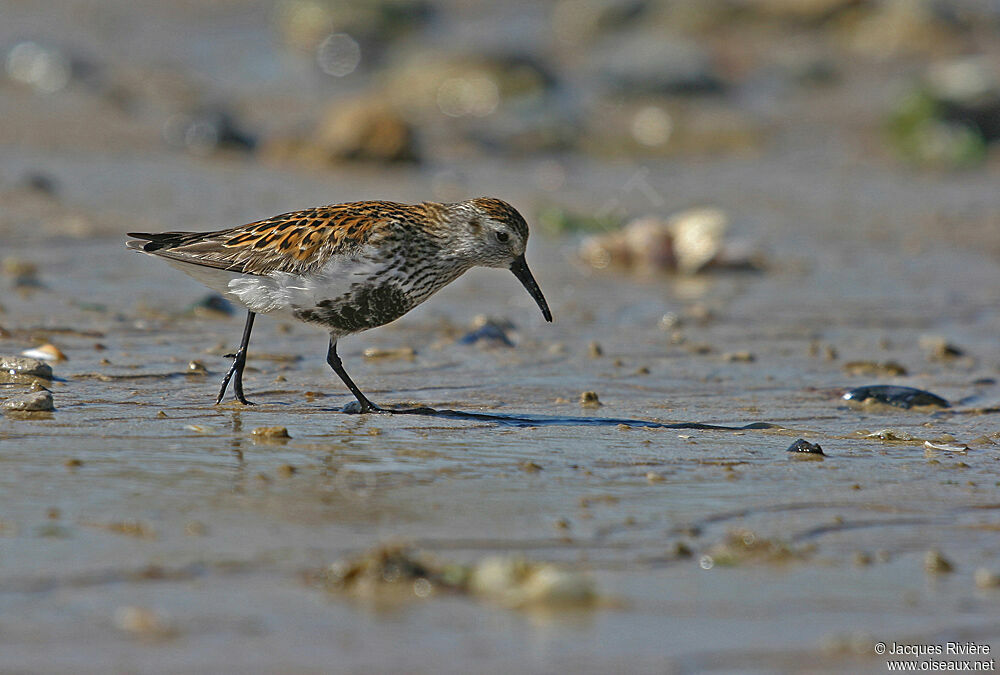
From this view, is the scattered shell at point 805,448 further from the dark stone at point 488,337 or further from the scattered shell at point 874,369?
the dark stone at point 488,337

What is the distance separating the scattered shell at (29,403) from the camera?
573cm

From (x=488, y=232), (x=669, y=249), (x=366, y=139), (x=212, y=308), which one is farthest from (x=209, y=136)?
(x=488, y=232)

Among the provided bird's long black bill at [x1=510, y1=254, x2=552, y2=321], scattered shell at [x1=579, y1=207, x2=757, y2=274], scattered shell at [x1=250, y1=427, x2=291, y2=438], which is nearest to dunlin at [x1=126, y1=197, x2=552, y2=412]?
bird's long black bill at [x1=510, y1=254, x2=552, y2=321]

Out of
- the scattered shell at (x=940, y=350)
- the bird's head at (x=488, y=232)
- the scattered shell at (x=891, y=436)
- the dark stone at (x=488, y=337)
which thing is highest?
the bird's head at (x=488, y=232)

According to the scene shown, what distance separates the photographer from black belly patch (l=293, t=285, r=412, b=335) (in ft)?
21.3

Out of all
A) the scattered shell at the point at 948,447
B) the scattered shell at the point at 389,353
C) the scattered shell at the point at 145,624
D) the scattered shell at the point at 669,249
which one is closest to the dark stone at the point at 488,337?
the scattered shell at the point at 389,353

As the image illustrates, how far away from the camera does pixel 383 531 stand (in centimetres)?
432

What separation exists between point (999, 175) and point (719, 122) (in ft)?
13.5

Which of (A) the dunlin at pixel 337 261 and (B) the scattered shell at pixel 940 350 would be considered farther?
(B) the scattered shell at pixel 940 350

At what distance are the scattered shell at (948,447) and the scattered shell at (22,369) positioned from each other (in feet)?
13.7

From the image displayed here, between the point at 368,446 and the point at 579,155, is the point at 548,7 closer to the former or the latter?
the point at 579,155

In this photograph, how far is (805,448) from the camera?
5730 millimetres

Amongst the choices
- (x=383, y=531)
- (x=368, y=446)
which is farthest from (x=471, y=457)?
(x=383, y=531)

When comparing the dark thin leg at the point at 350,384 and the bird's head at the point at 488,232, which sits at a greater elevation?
the bird's head at the point at 488,232
